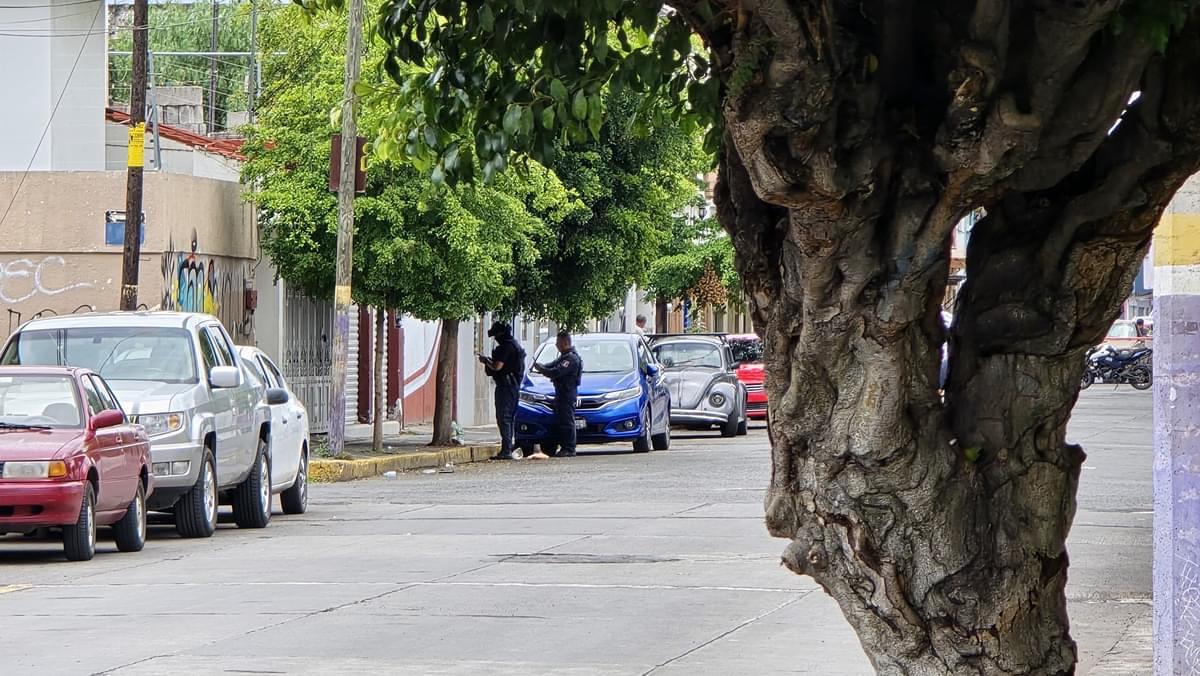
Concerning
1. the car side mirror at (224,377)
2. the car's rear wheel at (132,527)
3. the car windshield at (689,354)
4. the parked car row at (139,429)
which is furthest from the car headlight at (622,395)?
the car's rear wheel at (132,527)

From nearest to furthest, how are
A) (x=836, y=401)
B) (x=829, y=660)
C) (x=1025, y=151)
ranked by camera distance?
1. (x=1025, y=151)
2. (x=836, y=401)
3. (x=829, y=660)

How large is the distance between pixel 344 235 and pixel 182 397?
27.2 ft

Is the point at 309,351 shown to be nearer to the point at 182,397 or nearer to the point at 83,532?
the point at 182,397

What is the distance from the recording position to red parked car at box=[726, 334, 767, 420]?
36000 millimetres

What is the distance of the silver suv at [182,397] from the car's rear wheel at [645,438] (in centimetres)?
1070

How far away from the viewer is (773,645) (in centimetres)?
959

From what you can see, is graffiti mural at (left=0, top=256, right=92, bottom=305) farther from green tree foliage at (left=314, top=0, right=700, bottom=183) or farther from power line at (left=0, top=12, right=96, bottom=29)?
green tree foliage at (left=314, top=0, right=700, bottom=183)

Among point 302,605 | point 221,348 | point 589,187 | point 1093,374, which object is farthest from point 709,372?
point 1093,374

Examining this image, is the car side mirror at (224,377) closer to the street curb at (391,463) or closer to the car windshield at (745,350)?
the street curb at (391,463)

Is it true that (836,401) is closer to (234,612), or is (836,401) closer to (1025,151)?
(1025,151)

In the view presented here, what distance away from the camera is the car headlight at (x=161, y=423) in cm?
1518

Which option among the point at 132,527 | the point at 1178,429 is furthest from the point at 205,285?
the point at 1178,429

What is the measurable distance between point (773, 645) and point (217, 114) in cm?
4458

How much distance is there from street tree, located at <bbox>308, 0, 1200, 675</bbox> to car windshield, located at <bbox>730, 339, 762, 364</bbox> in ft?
102
